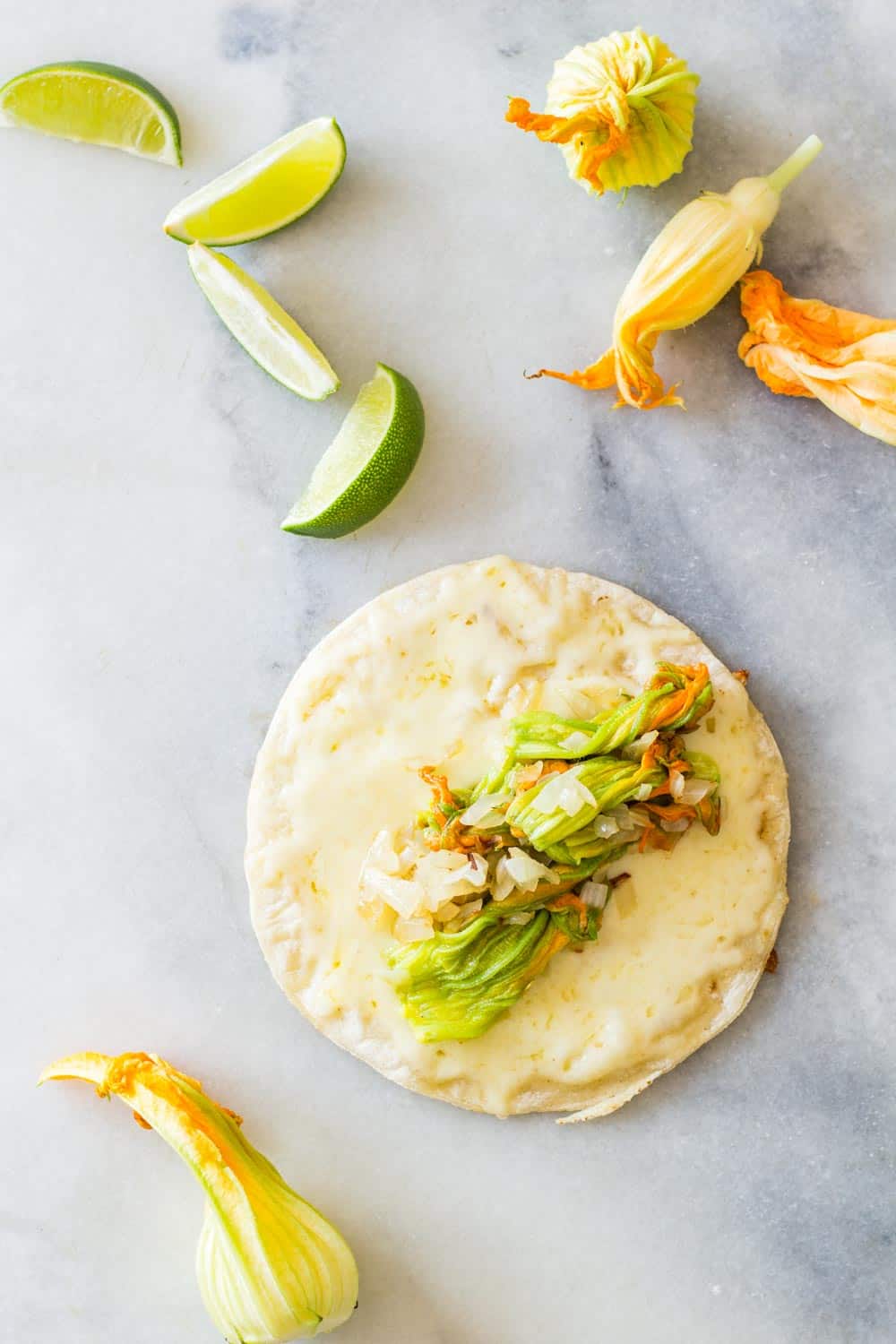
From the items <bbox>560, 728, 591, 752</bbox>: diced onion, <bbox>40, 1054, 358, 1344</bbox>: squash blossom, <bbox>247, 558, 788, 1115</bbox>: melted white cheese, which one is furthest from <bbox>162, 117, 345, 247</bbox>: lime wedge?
<bbox>40, 1054, 358, 1344</bbox>: squash blossom

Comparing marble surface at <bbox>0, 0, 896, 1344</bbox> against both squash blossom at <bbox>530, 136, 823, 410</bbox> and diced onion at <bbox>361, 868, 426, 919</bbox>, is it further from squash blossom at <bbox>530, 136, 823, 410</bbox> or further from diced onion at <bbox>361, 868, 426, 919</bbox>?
diced onion at <bbox>361, 868, 426, 919</bbox>

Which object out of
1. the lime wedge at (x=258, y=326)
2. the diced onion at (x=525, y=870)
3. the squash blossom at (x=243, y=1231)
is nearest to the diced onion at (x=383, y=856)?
the diced onion at (x=525, y=870)

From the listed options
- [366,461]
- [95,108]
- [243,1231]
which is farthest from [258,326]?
[243,1231]

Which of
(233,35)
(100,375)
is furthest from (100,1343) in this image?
(233,35)

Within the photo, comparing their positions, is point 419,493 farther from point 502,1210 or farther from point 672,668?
point 502,1210

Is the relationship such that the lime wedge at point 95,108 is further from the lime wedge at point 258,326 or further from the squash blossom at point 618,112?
the squash blossom at point 618,112

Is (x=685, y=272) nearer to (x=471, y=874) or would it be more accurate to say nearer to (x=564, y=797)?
(x=564, y=797)
